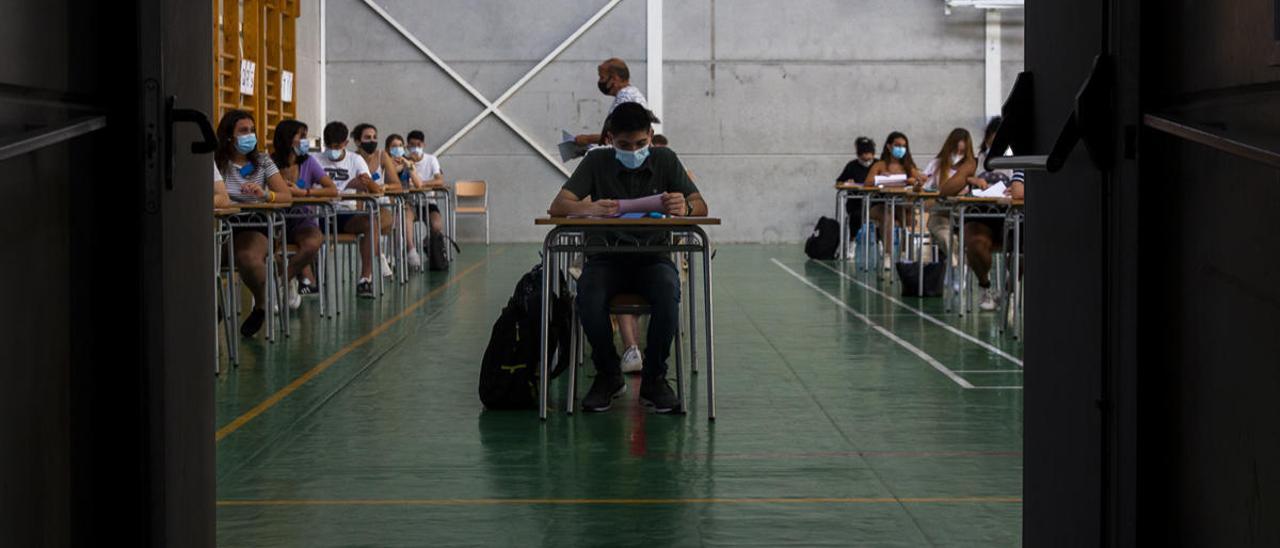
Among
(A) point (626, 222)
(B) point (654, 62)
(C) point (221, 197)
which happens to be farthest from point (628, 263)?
(B) point (654, 62)

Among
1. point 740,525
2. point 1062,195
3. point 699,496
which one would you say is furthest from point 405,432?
point 1062,195

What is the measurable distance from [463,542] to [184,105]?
5.34ft

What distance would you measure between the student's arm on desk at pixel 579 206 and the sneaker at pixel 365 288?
5.57 meters

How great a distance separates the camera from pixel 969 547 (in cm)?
421

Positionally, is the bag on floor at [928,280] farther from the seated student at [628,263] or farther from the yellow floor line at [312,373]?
the seated student at [628,263]

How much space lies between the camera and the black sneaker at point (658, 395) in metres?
6.54

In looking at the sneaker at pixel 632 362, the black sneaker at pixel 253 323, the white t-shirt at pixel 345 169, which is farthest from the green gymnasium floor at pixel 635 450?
the white t-shirt at pixel 345 169

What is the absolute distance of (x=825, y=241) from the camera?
16.4 metres

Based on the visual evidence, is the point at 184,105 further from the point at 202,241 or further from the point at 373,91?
the point at 373,91

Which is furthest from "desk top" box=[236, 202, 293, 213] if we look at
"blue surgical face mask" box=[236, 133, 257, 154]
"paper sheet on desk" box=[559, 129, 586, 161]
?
"paper sheet on desk" box=[559, 129, 586, 161]

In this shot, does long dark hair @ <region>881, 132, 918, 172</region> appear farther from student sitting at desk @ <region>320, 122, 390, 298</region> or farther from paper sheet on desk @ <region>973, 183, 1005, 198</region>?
student sitting at desk @ <region>320, 122, 390, 298</region>

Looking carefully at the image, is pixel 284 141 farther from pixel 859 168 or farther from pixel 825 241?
pixel 825 241

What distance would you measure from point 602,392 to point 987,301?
501 centimetres

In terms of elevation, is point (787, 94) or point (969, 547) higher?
point (787, 94)
